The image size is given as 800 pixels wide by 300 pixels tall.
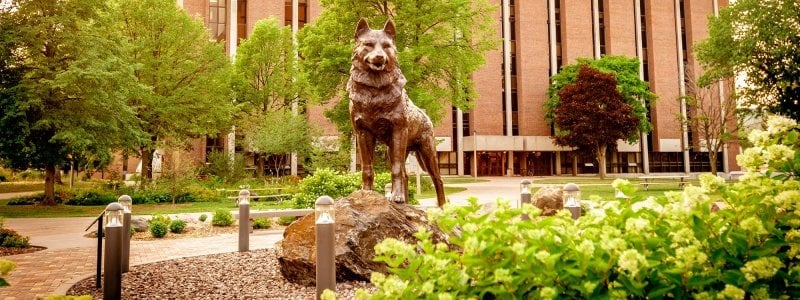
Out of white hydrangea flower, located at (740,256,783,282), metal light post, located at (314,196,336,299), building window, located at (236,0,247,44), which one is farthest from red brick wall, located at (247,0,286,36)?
white hydrangea flower, located at (740,256,783,282)

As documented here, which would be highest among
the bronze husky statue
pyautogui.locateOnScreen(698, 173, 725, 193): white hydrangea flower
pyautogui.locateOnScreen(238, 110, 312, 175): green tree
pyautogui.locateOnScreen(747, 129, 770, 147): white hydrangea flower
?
pyautogui.locateOnScreen(238, 110, 312, 175): green tree

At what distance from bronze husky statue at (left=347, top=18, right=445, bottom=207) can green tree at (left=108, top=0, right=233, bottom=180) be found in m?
21.1

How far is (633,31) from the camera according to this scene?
45.1 metres

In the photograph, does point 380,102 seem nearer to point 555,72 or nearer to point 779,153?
point 779,153

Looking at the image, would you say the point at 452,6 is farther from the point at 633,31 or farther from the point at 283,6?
the point at 633,31

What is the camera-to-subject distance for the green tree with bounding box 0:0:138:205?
1440 cm

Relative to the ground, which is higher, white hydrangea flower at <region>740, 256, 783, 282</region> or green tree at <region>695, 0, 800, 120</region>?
green tree at <region>695, 0, 800, 120</region>

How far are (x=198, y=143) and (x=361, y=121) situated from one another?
3446cm

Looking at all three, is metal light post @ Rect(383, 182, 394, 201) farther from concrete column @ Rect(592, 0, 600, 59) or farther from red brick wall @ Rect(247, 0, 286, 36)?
concrete column @ Rect(592, 0, 600, 59)

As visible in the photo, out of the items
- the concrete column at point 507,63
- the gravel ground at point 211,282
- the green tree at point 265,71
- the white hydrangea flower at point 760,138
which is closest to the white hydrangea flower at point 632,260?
the white hydrangea flower at point 760,138

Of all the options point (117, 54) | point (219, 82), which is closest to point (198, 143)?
point (219, 82)

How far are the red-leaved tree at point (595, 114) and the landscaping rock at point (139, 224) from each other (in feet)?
106

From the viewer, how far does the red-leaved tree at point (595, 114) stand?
36.3 metres

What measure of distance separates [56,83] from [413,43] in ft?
43.8
